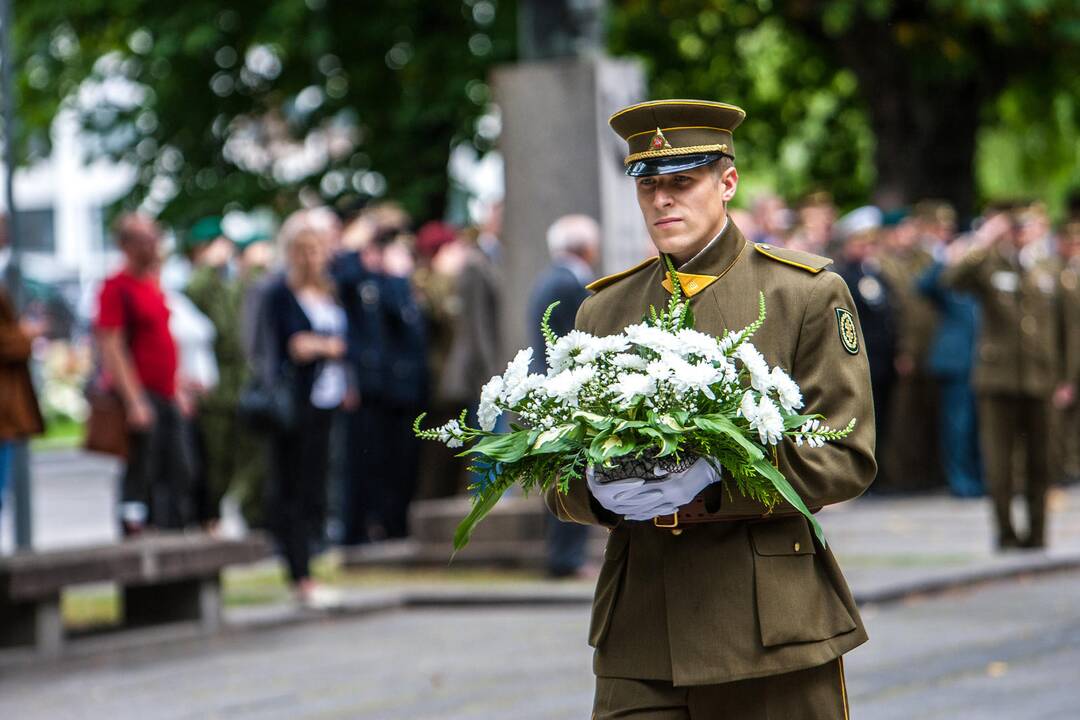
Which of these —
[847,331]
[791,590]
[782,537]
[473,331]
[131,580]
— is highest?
[473,331]

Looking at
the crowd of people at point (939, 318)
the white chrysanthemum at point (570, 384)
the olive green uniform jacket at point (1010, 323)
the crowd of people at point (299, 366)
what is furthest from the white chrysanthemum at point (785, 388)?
the crowd of people at point (939, 318)

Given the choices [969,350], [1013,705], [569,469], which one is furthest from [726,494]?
[969,350]

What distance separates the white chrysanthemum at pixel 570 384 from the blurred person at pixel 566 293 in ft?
22.1

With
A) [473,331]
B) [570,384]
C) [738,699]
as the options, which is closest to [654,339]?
[570,384]

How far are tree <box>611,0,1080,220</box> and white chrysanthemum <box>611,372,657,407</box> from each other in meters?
15.1

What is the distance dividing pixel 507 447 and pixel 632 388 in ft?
1.04

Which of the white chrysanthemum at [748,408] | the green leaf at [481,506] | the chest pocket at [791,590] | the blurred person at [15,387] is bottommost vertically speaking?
the chest pocket at [791,590]

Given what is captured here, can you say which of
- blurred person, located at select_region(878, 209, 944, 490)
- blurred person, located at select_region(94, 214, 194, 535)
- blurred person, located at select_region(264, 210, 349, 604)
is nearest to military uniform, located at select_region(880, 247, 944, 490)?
blurred person, located at select_region(878, 209, 944, 490)

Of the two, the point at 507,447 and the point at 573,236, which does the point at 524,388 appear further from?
the point at 573,236

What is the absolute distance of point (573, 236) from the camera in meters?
11.7

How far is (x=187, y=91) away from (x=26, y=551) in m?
12.4

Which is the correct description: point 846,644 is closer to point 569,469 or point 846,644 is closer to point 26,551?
point 569,469

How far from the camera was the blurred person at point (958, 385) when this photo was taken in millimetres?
17156

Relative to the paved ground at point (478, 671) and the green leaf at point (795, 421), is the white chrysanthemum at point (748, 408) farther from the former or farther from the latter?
the paved ground at point (478, 671)
